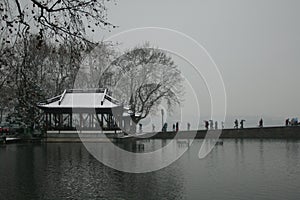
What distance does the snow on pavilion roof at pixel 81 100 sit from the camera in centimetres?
3666

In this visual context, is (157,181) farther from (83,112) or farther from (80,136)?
(83,112)

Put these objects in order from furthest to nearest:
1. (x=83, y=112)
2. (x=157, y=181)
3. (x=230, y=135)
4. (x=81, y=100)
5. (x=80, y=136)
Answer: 1. (x=230, y=135)
2. (x=81, y=100)
3. (x=83, y=112)
4. (x=80, y=136)
5. (x=157, y=181)

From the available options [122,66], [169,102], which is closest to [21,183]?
[122,66]

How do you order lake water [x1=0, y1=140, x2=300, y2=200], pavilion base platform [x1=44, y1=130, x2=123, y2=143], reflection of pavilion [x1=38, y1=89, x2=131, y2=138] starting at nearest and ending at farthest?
lake water [x1=0, y1=140, x2=300, y2=200] → pavilion base platform [x1=44, y1=130, x2=123, y2=143] → reflection of pavilion [x1=38, y1=89, x2=131, y2=138]

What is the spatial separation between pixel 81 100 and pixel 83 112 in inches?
50.4

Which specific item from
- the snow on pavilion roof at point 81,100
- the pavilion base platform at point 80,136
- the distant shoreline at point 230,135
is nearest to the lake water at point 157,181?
the pavilion base platform at point 80,136

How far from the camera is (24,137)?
118ft

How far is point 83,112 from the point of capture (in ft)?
123

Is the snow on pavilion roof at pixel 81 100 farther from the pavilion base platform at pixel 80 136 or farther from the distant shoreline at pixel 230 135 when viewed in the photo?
the distant shoreline at pixel 230 135

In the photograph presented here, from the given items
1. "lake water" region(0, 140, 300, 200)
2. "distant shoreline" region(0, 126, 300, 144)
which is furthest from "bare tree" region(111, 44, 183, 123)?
"lake water" region(0, 140, 300, 200)

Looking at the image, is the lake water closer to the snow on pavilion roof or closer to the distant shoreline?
the distant shoreline

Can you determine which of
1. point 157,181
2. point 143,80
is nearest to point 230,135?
point 143,80

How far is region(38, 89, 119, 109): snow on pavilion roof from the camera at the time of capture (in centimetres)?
3666

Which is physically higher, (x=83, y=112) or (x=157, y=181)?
(x=83, y=112)
